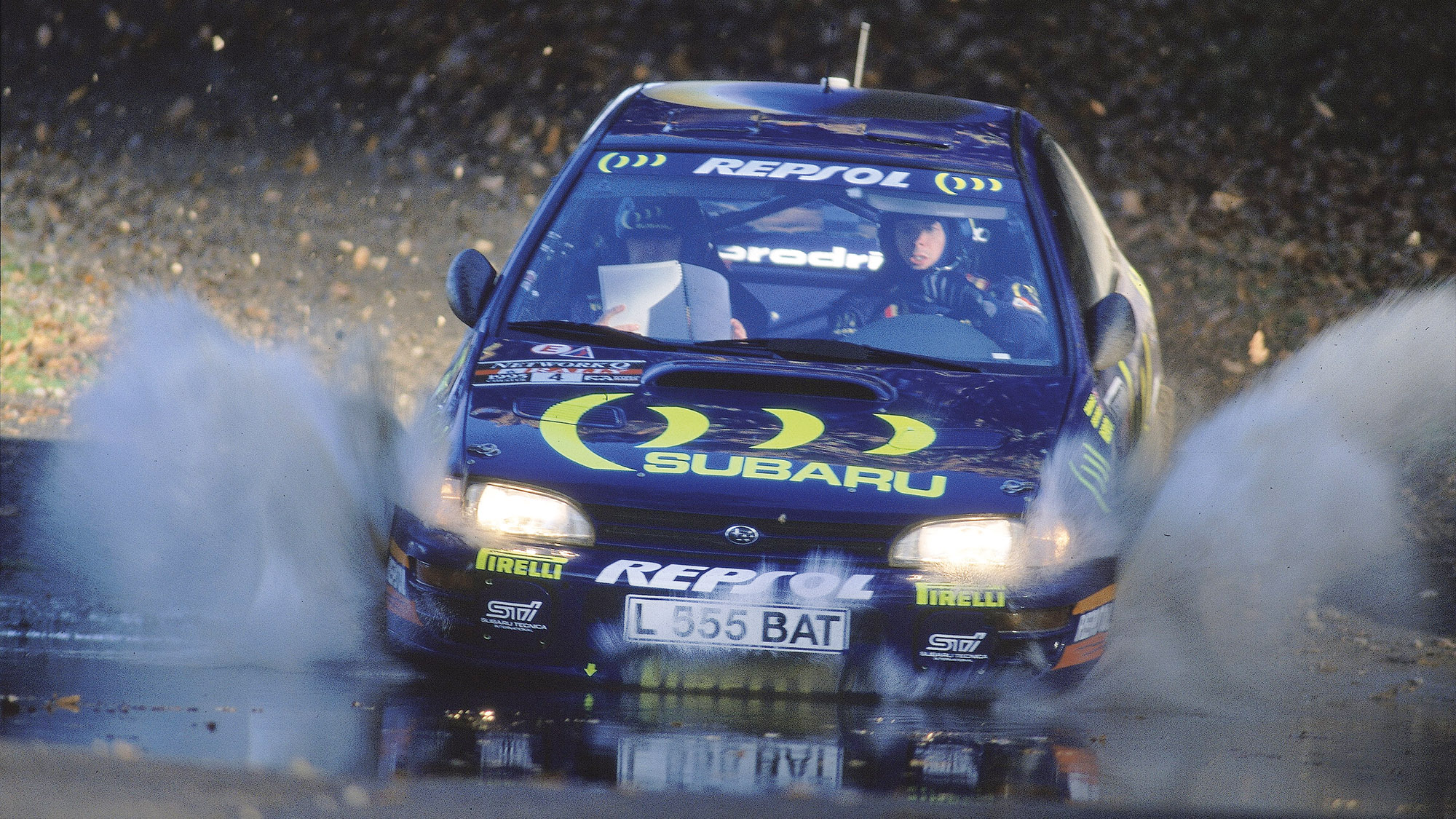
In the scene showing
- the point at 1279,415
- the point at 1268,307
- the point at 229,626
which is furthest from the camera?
the point at 1268,307

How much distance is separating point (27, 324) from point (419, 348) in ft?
7.49

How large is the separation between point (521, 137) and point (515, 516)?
26.3 feet

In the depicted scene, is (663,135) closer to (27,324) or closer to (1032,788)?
(1032,788)

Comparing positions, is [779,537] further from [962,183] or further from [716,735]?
[962,183]

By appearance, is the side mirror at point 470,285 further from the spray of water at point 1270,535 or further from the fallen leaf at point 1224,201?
the fallen leaf at point 1224,201

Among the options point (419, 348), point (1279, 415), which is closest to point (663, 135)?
point (1279, 415)

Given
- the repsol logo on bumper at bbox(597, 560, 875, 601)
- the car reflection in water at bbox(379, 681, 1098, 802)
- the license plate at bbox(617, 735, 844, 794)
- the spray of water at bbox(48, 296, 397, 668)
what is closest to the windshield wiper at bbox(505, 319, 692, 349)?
the spray of water at bbox(48, 296, 397, 668)

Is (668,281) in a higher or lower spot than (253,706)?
higher

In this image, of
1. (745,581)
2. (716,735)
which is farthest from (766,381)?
(716,735)

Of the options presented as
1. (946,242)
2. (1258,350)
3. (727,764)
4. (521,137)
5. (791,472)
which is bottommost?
(727,764)

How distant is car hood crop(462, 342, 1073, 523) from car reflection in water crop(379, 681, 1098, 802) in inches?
21.2

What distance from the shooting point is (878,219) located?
216 inches

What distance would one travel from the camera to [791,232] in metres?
5.75

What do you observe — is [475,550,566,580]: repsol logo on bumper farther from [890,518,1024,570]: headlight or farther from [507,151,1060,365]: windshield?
[507,151,1060,365]: windshield
